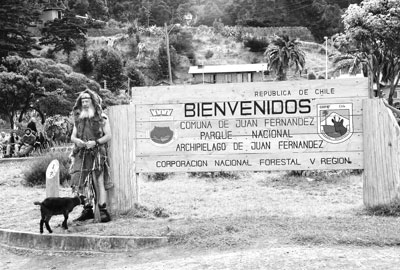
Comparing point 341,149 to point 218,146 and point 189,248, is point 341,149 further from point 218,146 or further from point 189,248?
point 189,248

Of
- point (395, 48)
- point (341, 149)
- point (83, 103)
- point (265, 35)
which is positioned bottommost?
point (341, 149)

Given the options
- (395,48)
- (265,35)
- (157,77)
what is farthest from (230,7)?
(395,48)

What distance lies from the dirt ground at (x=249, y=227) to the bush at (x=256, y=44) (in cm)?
10517

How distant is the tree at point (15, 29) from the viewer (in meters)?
59.5

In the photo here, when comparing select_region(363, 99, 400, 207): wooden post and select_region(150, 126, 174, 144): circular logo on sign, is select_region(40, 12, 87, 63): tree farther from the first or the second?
select_region(363, 99, 400, 207): wooden post

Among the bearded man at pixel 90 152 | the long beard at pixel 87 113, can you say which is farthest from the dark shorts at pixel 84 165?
the long beard at pixel 87 113

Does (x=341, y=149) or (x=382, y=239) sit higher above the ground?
(x=341, y=149)

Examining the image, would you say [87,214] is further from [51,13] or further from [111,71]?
[51,13]

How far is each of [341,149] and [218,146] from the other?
1.60 meters

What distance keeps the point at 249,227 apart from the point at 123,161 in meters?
2.08

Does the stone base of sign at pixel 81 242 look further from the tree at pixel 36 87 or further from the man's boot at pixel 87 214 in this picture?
the tree at pixel 36 87

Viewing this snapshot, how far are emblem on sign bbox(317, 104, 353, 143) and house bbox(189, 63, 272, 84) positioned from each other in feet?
264

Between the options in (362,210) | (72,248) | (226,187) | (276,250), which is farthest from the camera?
(226,187)

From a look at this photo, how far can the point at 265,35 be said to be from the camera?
A: 118938 mm
